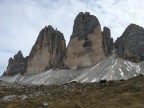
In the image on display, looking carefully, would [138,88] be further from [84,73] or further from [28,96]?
[84,73]

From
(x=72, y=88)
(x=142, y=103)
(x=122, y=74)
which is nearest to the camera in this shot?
(x=142, y=103)

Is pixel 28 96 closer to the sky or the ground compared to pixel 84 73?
closer to the ground

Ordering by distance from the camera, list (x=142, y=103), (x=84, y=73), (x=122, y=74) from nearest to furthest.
A: (x=142, y=103) → (x=122, y=74) → (x=84, y=73)

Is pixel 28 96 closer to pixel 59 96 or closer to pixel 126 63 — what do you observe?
pixel 59 96

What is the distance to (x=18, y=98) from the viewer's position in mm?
52781

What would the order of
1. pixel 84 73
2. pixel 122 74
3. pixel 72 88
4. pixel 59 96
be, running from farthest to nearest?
1. pixel 84 73
2. pixel 122 74
3. pixel 72 88
4. pixel 59 96

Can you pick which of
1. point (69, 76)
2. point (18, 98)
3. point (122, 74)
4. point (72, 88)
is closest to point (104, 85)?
point (72, 88)

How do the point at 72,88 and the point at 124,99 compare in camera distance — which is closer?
the point at 124,99

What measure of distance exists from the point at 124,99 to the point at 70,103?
23.0 ft

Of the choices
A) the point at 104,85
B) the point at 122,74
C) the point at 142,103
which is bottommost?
the point at 142,103

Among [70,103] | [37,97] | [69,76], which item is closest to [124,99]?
[70,103]

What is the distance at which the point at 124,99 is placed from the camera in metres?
47.6

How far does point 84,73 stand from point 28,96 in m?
139

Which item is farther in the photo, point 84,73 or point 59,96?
point 84,73
